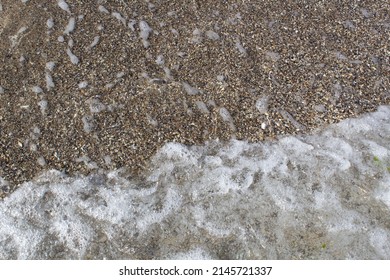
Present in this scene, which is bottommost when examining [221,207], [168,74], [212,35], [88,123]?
[221,207]

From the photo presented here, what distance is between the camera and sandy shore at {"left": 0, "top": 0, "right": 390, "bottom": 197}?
10.3 ft

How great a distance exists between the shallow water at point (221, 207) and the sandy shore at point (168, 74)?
14cm

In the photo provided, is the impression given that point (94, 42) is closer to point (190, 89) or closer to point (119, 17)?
point (119, 17)

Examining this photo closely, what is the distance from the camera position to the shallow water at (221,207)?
2705 mm

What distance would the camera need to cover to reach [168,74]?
11.5 feet

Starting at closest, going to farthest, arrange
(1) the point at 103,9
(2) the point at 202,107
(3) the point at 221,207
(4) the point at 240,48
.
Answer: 1. (3) the point at 221,207
2. (2) the point at 202,107
3. (4) the point at 240,48
4. (1) the point at 103,9

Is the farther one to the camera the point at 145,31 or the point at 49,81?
the point at 145,31

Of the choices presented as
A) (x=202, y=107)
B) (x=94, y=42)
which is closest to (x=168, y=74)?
(x=202, y=107)

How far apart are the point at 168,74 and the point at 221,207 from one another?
1.19 m

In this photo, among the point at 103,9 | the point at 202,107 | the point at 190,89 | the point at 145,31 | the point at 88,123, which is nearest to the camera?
the point at 88,123

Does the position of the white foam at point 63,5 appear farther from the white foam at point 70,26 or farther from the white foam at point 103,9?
the white foam at point 103,9

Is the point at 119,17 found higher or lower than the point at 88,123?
higher

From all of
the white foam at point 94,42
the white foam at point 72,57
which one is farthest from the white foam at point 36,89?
the white foam at point 94,42

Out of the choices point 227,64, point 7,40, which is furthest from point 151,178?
point 7,40
